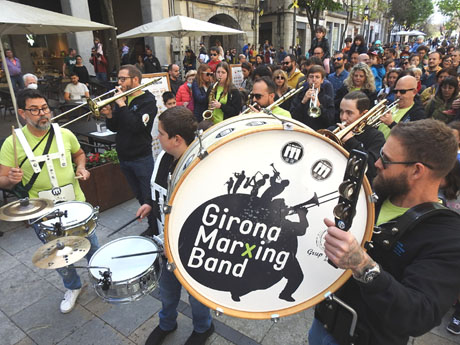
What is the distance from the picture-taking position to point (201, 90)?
5.42m

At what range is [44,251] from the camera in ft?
7.16

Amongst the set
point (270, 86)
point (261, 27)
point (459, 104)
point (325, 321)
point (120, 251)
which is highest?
Result: point (261, 27)

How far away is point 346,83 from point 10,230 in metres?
6.39

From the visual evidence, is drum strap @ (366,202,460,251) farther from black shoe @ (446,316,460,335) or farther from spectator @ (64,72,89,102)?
spectator @ (64,72,89,102)

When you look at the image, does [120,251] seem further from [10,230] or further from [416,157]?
[10,230]

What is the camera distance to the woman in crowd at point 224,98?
4930mm

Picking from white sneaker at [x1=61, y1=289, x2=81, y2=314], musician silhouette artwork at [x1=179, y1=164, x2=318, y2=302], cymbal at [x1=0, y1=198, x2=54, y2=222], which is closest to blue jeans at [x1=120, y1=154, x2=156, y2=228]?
white sneaker at [x1=61, y1=289, x2=81, y2=314]

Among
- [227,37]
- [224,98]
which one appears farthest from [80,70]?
[227,37]

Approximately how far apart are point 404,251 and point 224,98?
13.4 feet

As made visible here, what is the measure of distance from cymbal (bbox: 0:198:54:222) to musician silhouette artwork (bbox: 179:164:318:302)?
144 cm

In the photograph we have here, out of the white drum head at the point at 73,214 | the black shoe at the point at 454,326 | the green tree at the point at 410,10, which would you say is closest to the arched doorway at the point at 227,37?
the white drum head at the point at 73,214

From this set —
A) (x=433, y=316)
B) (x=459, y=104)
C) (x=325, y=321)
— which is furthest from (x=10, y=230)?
(x=459, y=104)

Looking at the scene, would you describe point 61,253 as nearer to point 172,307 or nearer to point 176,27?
point 172,307

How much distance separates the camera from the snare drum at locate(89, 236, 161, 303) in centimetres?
205
